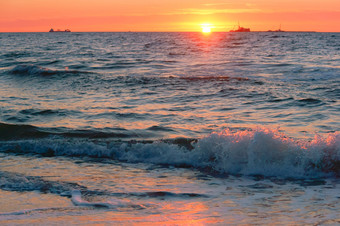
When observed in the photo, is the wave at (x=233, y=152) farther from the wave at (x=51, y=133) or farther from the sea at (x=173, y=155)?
the wave at (x=51, y=133)

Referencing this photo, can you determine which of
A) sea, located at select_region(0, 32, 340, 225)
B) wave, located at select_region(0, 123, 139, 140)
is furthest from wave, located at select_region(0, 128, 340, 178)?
wave, located at select_region(0, 123, 139, 140)

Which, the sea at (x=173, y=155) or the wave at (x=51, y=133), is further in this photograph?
the wave at (x=51, y=133)

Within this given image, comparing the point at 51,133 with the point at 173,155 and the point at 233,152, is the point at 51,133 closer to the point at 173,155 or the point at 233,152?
the point at 173,155

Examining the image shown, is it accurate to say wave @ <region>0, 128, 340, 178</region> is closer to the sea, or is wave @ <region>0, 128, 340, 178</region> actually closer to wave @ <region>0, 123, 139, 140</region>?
the sea

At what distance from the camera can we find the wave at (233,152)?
6.49 meters

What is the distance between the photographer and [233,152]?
6.94 m

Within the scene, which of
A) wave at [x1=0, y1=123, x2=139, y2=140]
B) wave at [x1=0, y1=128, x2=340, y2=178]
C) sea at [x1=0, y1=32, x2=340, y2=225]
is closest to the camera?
sea at [x1=0, y1=32, x2=340, y2=225]

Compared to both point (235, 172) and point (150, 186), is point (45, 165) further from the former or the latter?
point (235, 172)

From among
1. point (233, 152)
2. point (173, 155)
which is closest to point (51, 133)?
point (173, 155)

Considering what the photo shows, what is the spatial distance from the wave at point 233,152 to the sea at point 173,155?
0.06 feet

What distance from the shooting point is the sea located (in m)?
4.61

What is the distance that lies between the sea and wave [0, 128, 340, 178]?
0.02 m

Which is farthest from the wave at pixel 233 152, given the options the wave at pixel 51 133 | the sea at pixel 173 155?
the wave at pixel 51 133

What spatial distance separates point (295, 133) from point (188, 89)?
22.3 feet
